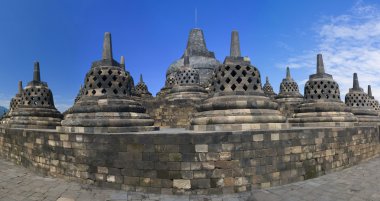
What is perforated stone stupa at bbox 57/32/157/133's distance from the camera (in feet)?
23.1

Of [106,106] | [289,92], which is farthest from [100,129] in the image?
[289,92]

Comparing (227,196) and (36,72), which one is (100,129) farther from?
(36,72)

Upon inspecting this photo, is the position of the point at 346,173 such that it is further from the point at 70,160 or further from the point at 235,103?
the point at 70,160

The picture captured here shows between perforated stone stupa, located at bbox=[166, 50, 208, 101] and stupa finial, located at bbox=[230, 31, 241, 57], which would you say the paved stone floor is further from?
perforated stone stupa, located at bbox=[166, 50, 208, 101]

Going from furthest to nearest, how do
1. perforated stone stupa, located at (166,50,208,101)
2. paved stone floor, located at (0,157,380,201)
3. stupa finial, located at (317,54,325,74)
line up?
perforated stone stupa, located at (166,50,208,101) → stupa finial, located at (317,54,325,74) → paved stone floor, located at (0,157,380,201)

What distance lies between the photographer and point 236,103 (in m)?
7.09

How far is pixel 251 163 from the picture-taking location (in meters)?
5.94

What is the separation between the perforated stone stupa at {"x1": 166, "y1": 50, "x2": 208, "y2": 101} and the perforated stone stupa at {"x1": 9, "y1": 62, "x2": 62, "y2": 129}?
6.19m

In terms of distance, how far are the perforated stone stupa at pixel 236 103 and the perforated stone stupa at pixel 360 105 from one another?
29.0 feet

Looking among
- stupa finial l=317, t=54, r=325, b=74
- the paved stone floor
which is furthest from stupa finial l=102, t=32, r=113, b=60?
stupa finial l=317, t=54, r=325, b=74

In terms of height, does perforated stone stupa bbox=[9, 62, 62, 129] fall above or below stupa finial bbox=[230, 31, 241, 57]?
below

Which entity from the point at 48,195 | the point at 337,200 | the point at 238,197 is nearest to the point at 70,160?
the point at 48,195

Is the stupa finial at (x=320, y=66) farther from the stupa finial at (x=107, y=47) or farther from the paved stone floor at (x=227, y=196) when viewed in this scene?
the stupa finial at (x=107, y=47)

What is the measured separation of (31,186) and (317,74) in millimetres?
10507
